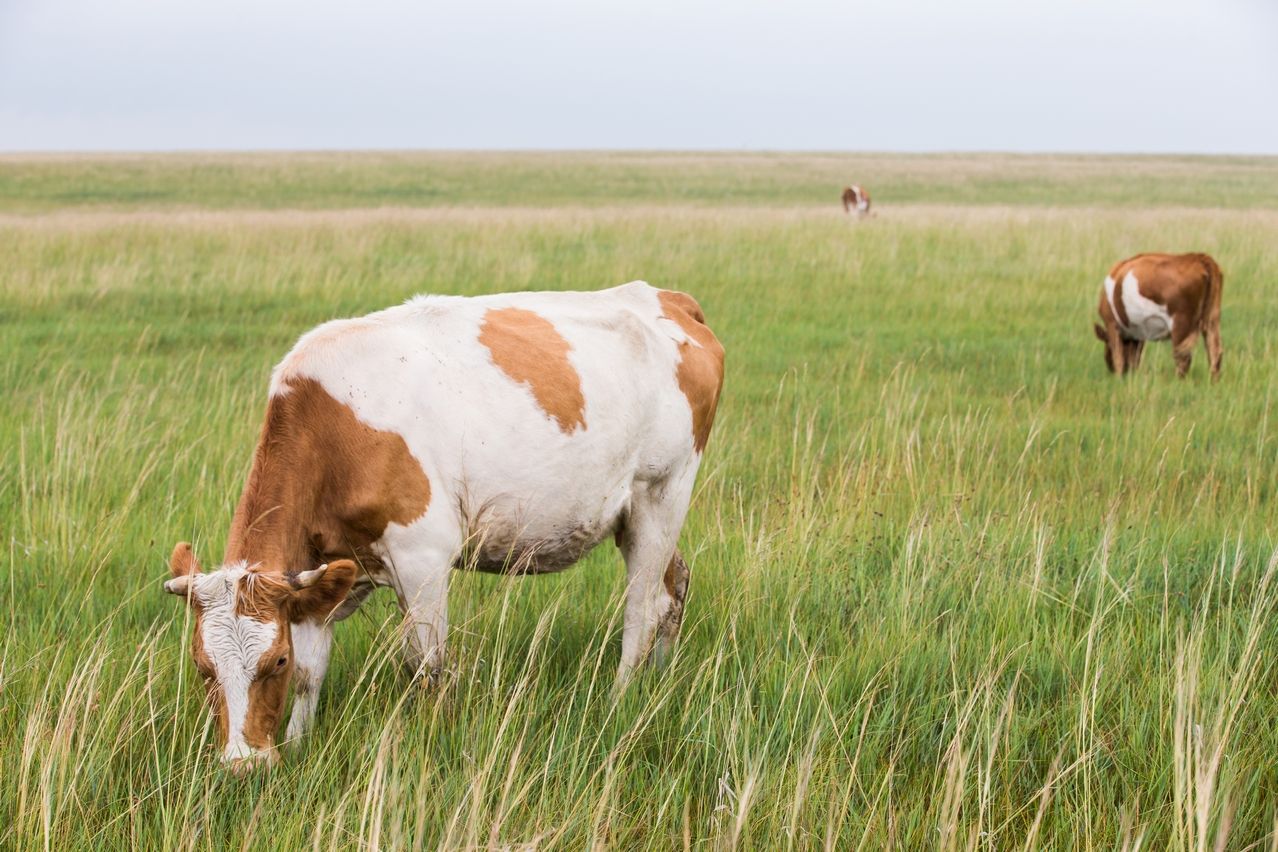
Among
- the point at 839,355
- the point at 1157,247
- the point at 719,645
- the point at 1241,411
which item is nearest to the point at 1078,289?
the point at 1157,247

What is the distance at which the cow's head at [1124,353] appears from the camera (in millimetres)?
9648

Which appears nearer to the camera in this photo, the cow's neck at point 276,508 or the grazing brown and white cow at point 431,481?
the grazing brown and white cow at point 431,481

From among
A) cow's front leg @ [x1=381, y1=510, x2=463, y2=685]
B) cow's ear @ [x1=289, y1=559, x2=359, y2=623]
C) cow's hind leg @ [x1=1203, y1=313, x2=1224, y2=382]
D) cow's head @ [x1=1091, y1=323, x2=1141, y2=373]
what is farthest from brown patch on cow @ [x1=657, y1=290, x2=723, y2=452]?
cow's hind leg @ [x1=1203, y1=313, x2=1224, y2=382]

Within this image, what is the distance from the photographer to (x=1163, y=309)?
9.81 metres

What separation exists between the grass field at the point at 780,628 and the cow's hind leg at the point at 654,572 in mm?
122

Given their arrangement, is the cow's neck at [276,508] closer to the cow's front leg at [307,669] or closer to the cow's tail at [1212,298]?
the cow's front leg at [307,669]

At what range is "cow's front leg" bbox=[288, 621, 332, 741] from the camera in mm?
3137

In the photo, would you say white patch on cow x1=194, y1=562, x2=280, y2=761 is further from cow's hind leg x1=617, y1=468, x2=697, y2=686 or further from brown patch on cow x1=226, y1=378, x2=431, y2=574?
cow's hind leg x1=617, y1=468, x2=697, y2=686

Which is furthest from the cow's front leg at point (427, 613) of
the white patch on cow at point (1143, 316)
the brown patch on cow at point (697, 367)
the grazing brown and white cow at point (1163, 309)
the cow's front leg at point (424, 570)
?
the white patch on cow at point (1143, 316)

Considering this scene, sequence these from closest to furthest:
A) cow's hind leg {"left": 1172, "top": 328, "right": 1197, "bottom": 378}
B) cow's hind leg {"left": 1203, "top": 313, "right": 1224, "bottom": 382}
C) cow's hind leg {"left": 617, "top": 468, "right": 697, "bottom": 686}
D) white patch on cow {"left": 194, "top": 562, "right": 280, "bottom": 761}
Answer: white patch on cow {"left": 194, "top": 562, "right": 280, "bottom": 761}, cow's hind leg {"left": 617, "top": 468, "right": 697, "bottom": 686}, cow's hind leg {"left": 1203, "top": 313, "right": 1224, "bottom": 382}, cow's hind leg {"left": 1172, "top": 328, "right": 1197, "bottom": 378}

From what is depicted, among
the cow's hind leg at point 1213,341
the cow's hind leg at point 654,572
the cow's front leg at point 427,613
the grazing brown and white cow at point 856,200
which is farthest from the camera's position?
the grazing brown and white cow at point 856,200

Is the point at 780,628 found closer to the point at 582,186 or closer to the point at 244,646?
the point at 244,646

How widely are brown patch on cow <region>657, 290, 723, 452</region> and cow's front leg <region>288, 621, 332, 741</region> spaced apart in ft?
5.61

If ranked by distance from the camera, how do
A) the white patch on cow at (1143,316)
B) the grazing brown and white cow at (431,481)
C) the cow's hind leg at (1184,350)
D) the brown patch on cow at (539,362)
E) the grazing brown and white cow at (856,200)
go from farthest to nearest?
the grazing brown and white cow at (856,200)
the white patch on cow at (1143,316)
the cow's hind leg at (1184,350)
the brown patch on cow at (539,362)
the grazing brown and white cow at (431,481)
